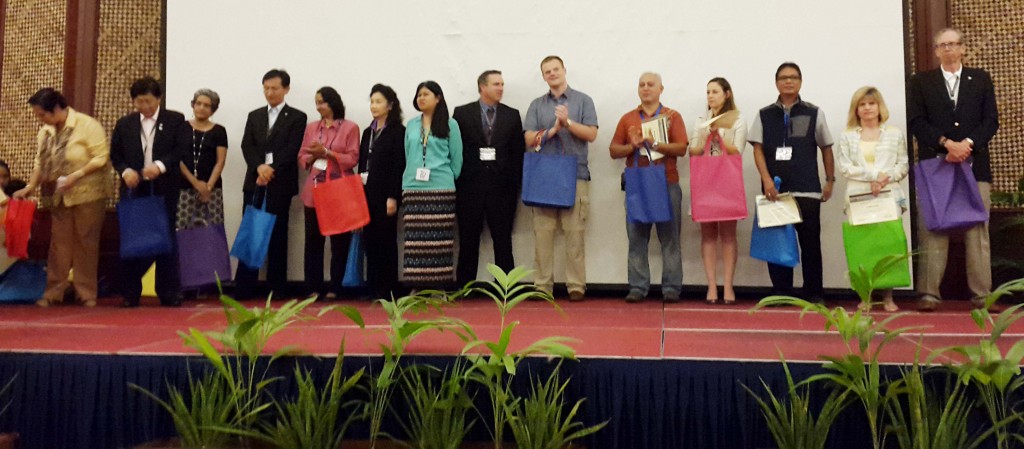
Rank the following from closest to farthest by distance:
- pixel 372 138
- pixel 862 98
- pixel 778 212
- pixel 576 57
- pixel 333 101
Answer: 1. pixel 862 98
2. pixel 778 212
3. pixel 372 138
4. pixel 333 101
5. pixel 576 57

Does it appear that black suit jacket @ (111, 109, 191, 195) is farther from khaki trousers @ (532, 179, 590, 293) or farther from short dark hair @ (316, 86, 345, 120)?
khaki trousers @ (532, 179, 590, 293)

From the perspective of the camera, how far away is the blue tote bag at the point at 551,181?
427cm

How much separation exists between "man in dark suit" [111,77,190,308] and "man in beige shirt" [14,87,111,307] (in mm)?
197

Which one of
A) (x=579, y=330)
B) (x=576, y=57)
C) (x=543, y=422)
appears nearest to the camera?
(x=543, y=422)

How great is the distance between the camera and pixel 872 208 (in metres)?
3.81

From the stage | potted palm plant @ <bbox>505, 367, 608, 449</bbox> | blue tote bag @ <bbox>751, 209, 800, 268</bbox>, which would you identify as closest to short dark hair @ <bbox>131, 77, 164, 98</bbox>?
the stage

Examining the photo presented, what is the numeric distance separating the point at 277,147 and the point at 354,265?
85cm

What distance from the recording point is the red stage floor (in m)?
2.41

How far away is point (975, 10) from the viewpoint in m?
4.54

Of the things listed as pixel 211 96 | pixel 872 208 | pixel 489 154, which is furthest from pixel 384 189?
pixel 872 208

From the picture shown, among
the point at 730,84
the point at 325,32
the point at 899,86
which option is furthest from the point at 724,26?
the point at 325,32

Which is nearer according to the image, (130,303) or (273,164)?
(130,303)

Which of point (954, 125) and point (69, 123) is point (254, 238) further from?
point (954, 125)

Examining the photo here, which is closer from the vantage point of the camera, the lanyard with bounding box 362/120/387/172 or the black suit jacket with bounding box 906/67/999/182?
the black suit jacket with bounding box 906/67/999/182
